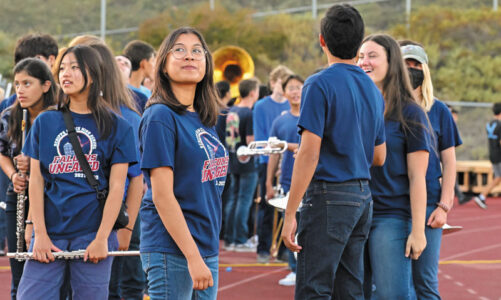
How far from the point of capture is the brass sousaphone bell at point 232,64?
603 inches

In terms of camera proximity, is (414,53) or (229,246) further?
(229,246)

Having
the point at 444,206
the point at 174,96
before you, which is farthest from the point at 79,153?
the point at 444,206

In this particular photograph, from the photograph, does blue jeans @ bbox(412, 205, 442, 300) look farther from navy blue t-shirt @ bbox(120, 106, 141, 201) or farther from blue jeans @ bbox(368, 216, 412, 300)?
navy blue t-shirt @ bbox(120, 106, 141, 201)

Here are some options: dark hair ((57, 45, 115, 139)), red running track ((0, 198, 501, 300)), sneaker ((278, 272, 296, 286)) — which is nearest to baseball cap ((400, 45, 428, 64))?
dark hair ((57, 45, 115, 139))

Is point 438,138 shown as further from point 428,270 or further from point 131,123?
point 131,123

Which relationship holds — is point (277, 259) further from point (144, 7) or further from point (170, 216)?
point (144, 7)

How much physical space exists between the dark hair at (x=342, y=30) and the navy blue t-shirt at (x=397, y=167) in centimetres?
76

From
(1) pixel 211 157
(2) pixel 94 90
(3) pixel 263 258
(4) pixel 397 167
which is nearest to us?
(1) pixel 211 157

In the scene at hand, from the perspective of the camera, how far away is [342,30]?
376 cm

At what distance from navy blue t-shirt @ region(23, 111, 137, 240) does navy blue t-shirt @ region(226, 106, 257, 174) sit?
599cm

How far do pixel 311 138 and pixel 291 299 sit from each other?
11.7 feet

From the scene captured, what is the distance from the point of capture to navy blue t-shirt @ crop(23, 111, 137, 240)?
12.8 ft

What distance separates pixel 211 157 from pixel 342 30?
3.14 ft

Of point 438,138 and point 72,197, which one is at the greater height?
point 438,138
